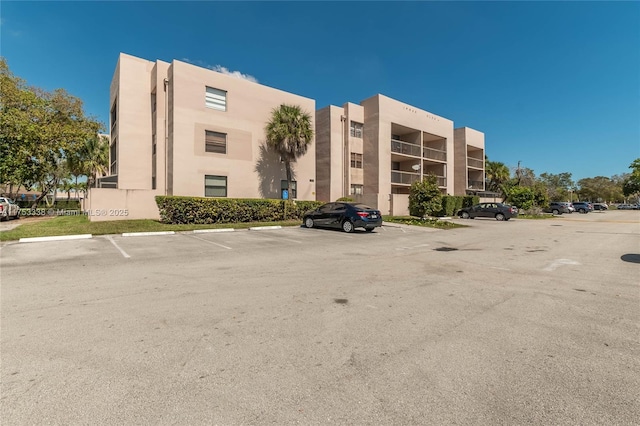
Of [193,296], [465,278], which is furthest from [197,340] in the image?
[465,278]

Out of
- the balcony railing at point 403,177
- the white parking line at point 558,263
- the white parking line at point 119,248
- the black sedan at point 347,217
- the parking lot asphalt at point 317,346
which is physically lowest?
the parking lot asphalt at point 317,346

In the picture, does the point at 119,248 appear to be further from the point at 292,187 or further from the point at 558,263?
the point at 292,187

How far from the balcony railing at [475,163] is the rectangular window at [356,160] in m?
18.8

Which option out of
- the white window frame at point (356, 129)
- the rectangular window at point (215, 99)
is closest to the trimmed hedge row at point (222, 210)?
the rectangular window at point (215, 99)

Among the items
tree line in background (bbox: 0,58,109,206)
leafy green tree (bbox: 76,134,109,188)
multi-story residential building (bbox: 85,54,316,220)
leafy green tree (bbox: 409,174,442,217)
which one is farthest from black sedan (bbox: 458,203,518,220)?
leafy green tree (bbox: 76,134,109,188)

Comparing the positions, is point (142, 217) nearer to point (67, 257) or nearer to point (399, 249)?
point (67, 257)

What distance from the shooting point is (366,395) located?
2.49 m

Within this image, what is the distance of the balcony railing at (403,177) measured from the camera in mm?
29672

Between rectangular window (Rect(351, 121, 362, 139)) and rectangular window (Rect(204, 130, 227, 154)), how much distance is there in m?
12.3

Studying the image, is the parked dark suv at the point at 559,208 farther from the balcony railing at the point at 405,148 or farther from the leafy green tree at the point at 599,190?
the leafy green tree at the point at 599,190

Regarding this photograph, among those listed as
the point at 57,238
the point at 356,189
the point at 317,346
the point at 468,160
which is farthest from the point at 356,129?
the point at 317,346

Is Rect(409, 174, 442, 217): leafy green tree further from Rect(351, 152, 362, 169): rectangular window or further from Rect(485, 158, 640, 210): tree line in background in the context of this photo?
Rect(485, 158, 640, 210): tree line in background

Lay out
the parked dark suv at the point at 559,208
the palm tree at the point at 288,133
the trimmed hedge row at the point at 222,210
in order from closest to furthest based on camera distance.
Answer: the trimmed hedge row at the point at 222,210 → the palm tree at the point at 288,133 → the parked dark suv at the point at 559,208

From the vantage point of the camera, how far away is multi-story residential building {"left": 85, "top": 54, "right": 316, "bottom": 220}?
18891mm
